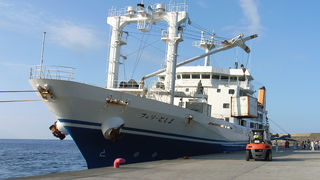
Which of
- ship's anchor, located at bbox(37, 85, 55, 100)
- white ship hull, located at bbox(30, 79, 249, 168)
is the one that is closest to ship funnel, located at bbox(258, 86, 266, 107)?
white ship hull, located at bbox(30, 79, 249, 168)

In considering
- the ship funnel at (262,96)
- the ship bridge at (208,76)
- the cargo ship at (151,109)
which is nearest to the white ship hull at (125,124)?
the cargo ship at (151,109)

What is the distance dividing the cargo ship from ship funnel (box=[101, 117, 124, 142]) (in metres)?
0.04

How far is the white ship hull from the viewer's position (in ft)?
42.6

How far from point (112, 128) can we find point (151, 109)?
2532 millimetres

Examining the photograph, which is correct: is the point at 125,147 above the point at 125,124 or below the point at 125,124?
below

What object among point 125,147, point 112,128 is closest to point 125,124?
point 112,128

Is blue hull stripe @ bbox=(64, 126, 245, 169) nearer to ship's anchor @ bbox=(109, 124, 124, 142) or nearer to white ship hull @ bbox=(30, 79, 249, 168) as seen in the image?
white ship hull @ bbox=(30, 79, 249, 168)

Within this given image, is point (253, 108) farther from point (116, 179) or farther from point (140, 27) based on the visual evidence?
point (116, 179)

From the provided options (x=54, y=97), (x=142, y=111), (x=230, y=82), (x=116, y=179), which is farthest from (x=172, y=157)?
(x=230, y=82)

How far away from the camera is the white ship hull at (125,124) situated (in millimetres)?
12992

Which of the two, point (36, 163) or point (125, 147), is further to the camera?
point (36, 163)

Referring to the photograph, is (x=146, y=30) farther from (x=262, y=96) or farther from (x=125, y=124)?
(x=262, y=96)

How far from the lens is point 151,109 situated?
1527 cm

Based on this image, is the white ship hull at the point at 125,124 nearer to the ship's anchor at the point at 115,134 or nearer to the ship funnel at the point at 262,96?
the ship's anchor at the point at 115,134
